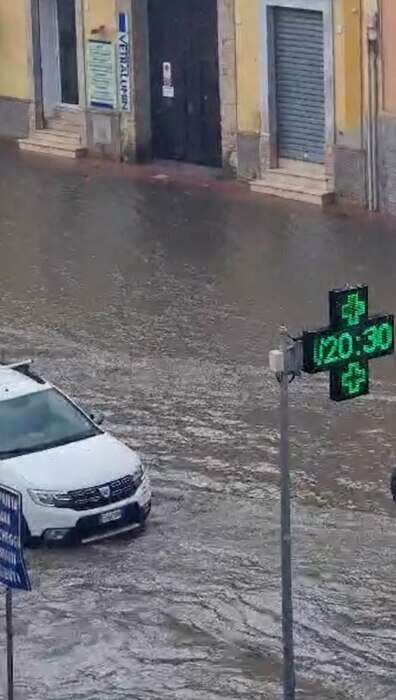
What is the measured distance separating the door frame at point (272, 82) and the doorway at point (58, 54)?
506 cm

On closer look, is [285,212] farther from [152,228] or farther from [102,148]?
[102,148]

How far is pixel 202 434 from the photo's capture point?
2244 centimetres

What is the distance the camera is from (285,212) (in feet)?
105

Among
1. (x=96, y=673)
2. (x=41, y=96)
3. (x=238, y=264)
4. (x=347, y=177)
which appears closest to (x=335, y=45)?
(x=347, y=177)

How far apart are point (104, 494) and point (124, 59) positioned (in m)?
17.0

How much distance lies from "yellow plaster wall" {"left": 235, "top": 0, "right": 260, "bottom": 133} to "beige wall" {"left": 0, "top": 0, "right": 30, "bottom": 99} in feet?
17.9

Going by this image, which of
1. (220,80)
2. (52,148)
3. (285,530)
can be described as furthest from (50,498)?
(52,148)

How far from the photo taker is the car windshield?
65.8 feet

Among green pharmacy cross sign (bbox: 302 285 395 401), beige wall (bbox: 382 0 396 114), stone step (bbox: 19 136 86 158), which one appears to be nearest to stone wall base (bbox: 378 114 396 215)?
beige wall (bbox: 382 0 396 114)

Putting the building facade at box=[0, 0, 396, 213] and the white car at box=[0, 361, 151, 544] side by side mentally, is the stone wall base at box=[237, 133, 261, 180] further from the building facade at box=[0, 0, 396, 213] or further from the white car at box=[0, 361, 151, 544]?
the white car at box=[0, 361, 151, 544]

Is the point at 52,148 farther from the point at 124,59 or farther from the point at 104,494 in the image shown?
the point at 104,494

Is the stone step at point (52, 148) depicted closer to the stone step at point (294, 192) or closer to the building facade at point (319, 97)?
the building facade at point (319, 97)

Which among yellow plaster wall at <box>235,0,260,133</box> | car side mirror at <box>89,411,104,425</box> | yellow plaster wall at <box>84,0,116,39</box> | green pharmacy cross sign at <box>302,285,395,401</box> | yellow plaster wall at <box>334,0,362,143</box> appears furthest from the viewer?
yellow plaster wall at <box>84,0,116,39</box>

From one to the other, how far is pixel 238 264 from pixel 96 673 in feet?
40.7
